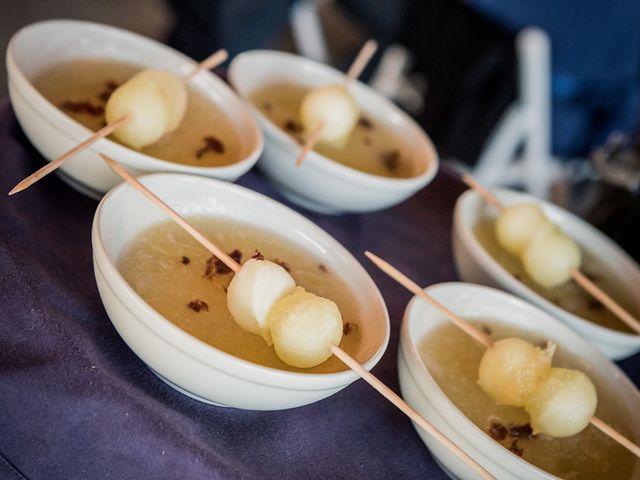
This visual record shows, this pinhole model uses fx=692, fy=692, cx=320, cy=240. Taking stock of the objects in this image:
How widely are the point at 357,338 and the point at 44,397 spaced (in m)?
0.40

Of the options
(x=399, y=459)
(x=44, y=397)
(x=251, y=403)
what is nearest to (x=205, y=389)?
(x=251, y=403)

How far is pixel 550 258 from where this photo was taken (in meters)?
1.22

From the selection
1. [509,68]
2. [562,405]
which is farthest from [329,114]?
[509,68]

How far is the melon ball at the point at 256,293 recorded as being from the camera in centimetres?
84

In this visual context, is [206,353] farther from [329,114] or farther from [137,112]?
[329,114]

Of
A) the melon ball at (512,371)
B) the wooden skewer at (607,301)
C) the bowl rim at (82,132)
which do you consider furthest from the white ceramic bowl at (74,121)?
the wooden skewer at (607,301)

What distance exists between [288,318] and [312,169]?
38 centimetres

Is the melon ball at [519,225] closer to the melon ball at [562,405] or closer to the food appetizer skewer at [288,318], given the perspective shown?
the melon ball at [562,405]

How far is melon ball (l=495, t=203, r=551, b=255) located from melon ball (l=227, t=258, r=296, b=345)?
1.81ft

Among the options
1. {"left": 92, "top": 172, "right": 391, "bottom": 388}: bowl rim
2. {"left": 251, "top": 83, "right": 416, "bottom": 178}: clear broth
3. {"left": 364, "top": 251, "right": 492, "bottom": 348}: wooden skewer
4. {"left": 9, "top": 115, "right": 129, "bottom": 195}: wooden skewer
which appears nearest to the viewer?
{"left": 92, "top": 172, "right": 391, "bottom": 388}: bowl rim

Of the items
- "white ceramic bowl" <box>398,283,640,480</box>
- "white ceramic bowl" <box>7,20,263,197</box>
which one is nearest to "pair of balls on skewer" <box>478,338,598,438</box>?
"white ceramic bowl" <box>398,283,640,480</box>

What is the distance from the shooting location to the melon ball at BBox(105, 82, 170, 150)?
3.30ft

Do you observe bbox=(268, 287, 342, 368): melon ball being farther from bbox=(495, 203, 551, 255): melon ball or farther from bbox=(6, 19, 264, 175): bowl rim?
bbox=(495, 203, 551, 255): melon ball

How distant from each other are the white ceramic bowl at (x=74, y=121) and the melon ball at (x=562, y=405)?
538mm
